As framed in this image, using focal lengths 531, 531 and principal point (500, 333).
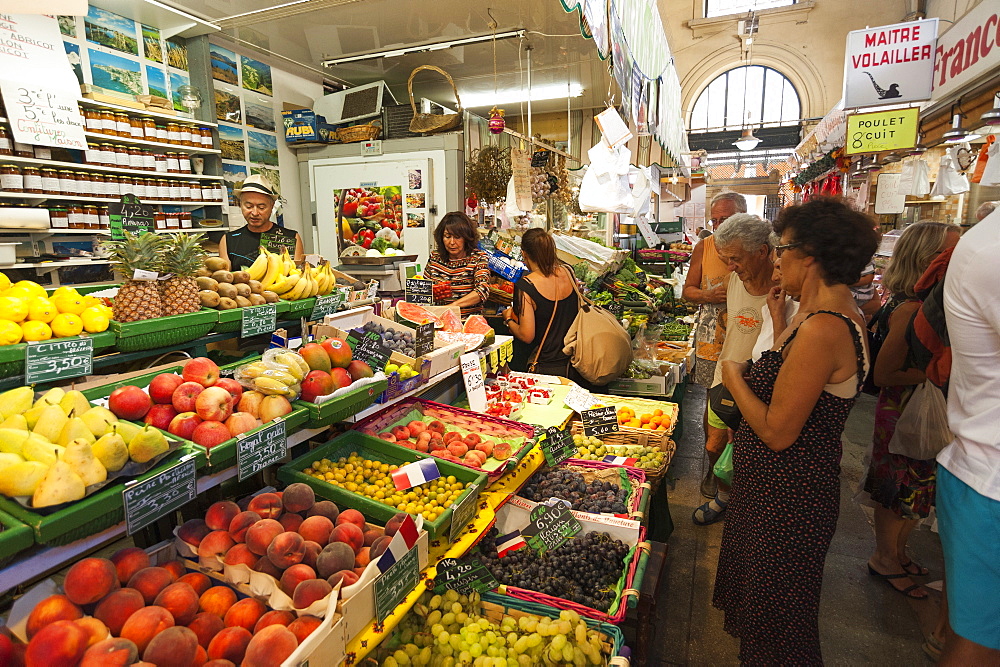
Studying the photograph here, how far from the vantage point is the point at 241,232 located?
419 centimetres

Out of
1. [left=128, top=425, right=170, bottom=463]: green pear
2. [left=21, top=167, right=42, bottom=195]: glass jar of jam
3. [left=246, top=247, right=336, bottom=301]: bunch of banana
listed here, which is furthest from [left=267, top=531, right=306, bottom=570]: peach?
[left=21, top=167, right=42, bottom=195]: glass jar of jam

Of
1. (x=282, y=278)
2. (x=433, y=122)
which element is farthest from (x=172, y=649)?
(x=433, y=122)

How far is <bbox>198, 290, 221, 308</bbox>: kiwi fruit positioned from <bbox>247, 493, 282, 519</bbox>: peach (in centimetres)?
87

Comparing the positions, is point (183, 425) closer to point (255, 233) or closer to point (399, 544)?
point (399, 544)

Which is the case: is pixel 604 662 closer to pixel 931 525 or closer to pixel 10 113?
pixel 931 525

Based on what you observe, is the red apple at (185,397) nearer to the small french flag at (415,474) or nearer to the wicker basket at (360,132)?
the small french flag at (415,474)

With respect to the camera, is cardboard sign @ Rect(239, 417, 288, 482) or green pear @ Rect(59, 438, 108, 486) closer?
green pear @ Rect(59, 438, 108, 486)

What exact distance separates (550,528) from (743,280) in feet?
6.38

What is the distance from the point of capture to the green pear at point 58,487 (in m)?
1.06

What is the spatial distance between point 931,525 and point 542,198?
436 centimetres

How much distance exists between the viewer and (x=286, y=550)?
1.38 metres

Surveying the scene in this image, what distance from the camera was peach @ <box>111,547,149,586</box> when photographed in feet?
4.36

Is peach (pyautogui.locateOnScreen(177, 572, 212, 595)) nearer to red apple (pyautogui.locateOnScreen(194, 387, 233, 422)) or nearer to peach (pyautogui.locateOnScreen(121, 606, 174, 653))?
peach (pyautogui.locateOnScreen(121, 606, 174, 653))

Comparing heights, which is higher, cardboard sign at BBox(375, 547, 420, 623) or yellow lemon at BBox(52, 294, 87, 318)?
yellow lemon at BBox(52, 294, 87, 318)
